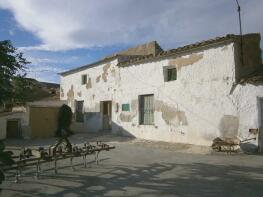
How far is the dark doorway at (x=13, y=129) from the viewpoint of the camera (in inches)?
736

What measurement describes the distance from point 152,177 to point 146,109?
8.75m

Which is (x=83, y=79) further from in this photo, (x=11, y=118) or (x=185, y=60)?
(x=185, y=60)

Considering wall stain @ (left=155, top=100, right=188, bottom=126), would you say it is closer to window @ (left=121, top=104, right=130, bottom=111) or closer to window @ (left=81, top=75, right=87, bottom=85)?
window @ (left=121, top=104, right=130, bottom=111)

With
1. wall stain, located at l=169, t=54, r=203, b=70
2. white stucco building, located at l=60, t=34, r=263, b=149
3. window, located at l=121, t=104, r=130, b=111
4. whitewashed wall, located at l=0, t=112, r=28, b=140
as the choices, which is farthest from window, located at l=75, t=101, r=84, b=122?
wall stain, located at l=169, t=54, r=203, b=70

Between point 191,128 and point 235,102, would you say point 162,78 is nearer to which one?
point 191,128

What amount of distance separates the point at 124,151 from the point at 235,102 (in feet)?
15.5

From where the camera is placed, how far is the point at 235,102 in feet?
40.0

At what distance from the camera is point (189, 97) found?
13969 mm

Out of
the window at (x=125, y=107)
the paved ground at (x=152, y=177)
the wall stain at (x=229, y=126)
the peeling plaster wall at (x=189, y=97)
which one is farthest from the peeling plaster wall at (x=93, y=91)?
the paved ground at (x=152, y=177)

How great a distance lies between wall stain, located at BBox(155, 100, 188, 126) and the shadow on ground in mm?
5243

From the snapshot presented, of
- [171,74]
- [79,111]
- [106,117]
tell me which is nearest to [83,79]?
[79,111]

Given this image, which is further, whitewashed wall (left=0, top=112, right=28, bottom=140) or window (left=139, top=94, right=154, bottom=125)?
whitewashed wall (left=0, top=112, right=28, bottom=140)

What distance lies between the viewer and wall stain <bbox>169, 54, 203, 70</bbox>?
45.0 ft

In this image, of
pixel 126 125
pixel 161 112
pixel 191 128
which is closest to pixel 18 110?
pixel 126 125
